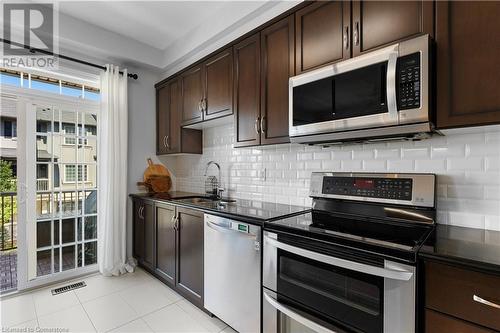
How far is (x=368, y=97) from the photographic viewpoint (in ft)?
4.70

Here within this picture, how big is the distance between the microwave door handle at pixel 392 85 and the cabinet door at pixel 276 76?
0.71m

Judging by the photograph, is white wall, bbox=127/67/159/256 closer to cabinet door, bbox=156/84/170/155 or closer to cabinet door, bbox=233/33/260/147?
cabinet door, bbox=156/84/170/155

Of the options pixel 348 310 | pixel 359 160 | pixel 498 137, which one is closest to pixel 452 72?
pixel 498 137

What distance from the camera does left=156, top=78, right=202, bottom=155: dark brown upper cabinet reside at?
10.4ft

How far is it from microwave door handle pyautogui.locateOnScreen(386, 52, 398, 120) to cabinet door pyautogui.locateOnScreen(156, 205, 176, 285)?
6.82ft

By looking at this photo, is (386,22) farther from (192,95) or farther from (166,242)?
(166,242)

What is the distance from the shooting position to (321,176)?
76.3 inches

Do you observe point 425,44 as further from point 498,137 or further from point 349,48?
point 498,137

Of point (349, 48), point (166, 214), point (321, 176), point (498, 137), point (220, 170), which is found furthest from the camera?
point (220, 170)

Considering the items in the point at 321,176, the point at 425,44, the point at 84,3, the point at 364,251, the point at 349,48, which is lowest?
the point at 364,251

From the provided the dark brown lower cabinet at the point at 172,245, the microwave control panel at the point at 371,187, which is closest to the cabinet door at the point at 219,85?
the dark brown lower cabinet at the point at 172,245

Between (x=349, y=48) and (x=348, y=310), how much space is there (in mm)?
1504

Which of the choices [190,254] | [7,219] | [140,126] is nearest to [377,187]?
[190,254]

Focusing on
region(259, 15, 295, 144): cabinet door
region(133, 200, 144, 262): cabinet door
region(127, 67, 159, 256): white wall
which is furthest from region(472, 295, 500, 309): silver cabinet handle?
region(127, 67, 159, 256): white wall
